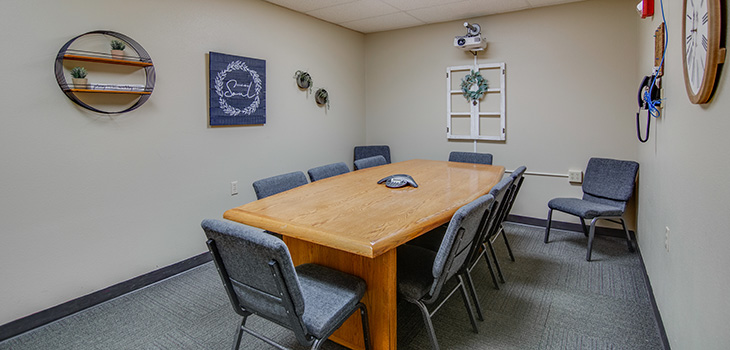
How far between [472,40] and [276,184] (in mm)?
2811

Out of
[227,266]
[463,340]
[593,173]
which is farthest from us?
[593,173]

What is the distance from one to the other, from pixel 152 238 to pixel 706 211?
3.28 meters

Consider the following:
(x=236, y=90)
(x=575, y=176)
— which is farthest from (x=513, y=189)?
(x=236, y=90)

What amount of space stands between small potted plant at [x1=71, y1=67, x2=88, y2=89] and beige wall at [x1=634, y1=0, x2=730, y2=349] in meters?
3.13

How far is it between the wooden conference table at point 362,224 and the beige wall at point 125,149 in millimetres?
1237

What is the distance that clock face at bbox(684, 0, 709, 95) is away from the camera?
4.03 ft

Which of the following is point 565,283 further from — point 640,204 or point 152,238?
point 152,238

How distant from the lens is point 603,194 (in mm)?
3527

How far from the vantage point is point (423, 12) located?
4.10 m

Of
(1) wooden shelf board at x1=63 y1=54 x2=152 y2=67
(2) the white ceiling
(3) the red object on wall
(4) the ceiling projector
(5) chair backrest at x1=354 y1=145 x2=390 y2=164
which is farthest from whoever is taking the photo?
(5) chair backrest at x1=354 y1=145 x2=390 y2=164

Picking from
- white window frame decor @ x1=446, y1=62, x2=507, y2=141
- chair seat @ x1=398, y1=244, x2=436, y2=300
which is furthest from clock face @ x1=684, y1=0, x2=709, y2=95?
white window frame decor @ x1=446, y1=62, x2=507, y2=141

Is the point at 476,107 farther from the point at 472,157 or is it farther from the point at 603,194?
the point at 603,194

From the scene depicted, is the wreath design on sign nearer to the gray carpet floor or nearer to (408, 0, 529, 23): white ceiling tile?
the gray carpet floor

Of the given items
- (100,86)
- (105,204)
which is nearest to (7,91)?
(100,86)
